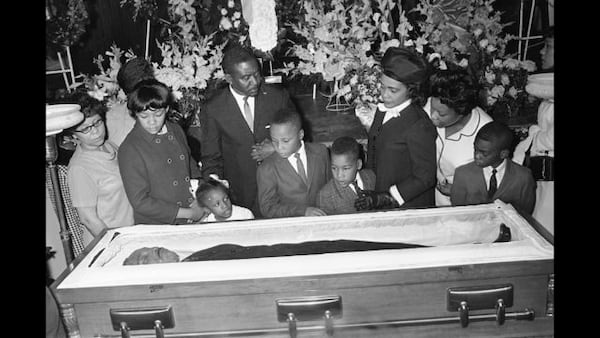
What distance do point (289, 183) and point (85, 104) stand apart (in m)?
0.84

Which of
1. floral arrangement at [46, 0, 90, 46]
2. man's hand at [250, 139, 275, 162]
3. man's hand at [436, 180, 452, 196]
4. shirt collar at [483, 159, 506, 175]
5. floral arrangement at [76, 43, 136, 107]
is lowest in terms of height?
man's hand at [436, 180, 452, 196]

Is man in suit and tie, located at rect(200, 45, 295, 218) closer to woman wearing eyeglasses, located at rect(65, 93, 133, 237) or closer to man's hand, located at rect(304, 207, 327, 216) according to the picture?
man's hand, located at rect(304, 207, 327, 216)

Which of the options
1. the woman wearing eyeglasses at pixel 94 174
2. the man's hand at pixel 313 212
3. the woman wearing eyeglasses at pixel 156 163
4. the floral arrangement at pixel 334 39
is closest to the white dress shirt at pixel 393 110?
the floral arrangement at pixel 334 39

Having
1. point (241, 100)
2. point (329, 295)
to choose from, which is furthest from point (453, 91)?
point (329, 295)

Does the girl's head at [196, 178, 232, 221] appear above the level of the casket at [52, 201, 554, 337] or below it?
above

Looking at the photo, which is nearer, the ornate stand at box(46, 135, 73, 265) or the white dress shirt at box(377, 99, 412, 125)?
the ornate stand at box(46, 135, 73, 265)

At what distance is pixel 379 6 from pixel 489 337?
52.1 inches

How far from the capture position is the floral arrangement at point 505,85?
6.83 ft

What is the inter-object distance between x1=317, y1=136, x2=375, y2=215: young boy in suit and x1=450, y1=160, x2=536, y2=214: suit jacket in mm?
402

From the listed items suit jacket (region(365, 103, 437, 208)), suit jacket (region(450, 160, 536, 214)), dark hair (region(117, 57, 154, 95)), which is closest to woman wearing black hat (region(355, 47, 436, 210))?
suit jacket (region(365, 103, 437, 208))

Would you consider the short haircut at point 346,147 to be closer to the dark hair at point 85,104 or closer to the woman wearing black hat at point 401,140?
the woman wearing black hat at point 401,140

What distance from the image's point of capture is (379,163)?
2049mm

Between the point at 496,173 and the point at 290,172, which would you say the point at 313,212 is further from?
the point at 496,173

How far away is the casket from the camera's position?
142 centimetres
